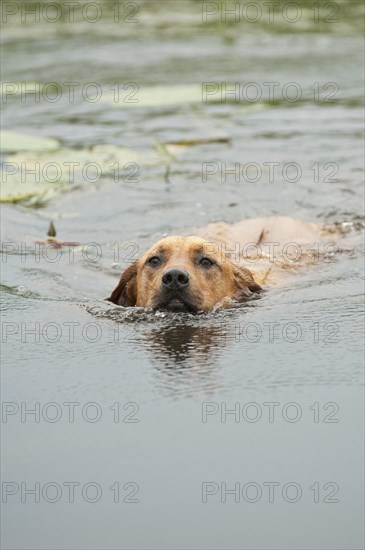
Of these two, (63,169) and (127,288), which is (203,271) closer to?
(127,288)

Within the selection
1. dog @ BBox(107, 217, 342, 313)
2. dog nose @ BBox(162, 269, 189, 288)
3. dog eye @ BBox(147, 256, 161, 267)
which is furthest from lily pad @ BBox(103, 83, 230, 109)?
dog nose @ BBox(162, 269, 189, 288)

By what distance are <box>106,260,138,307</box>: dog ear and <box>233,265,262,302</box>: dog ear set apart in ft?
2.22

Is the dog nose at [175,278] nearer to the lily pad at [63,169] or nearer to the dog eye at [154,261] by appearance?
the dog eye at [154,261]

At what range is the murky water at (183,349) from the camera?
4.70 m

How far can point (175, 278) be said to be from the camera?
711 centimetres

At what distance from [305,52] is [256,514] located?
11708 mm

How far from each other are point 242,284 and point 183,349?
1290mm

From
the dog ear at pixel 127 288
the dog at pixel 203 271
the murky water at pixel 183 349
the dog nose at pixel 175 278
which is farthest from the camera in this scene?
the dog ear at pixel 127 288

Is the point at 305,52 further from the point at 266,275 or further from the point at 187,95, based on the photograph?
the point at 266,275

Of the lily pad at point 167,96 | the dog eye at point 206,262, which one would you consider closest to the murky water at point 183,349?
the lily pad at point 167,96

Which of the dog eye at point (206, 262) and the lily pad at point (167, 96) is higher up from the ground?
the lily pad at point (167, 96)

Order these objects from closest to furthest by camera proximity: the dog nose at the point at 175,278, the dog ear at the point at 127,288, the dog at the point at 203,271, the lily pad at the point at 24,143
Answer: the dog nose at the point at 175,278
the dog at the point at 203,271
the dog ear at the point at 127,288
the lily pad at the point at 24,143

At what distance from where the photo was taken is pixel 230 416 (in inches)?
217

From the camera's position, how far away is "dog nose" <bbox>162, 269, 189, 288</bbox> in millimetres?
7082
